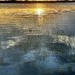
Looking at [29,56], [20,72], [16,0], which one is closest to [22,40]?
[29,56]

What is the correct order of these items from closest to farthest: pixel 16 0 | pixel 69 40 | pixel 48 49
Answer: pixel 48 49 → pixel 69 40 → pixel 16 0

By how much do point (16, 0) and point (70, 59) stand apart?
70.1ft

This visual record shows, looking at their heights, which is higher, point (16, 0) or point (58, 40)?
point (58, 40)

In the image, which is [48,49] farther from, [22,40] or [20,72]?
[20,72]

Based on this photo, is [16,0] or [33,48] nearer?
[33,48]

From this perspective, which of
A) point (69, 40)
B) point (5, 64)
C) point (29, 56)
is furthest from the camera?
point (69, 40)

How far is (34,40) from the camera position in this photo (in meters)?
10.3

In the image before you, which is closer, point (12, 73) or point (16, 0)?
point (12, 73)

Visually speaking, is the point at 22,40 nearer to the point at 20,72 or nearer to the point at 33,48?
the point at 33,48

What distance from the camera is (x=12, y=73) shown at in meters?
6.82

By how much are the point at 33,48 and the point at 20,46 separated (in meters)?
0.53

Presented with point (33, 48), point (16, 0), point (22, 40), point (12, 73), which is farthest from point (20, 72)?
point (16, 0)

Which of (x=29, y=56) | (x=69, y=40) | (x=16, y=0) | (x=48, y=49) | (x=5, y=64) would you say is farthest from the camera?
(x=16, y=0)

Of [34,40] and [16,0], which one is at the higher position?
[34,40]
